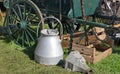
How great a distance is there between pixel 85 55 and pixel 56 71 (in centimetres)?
76

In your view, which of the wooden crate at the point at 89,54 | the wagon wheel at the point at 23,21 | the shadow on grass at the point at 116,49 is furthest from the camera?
the shadow on grass at the point at 116,49

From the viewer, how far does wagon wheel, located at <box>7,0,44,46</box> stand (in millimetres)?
6680

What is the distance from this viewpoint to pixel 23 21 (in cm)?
670

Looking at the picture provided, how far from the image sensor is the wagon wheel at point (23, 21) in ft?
21.9

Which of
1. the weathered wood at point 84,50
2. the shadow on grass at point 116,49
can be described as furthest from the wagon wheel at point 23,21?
the shadow on grass at point 116,49

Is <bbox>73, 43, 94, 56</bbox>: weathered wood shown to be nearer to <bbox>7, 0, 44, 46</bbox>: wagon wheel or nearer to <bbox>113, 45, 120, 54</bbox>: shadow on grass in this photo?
<bbox>7, 0, 44, 46</bbox>: wagon wheel

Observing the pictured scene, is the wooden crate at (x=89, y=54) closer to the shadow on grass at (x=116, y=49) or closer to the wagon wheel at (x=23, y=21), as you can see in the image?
the shadow on grass at (x=116, y=49)

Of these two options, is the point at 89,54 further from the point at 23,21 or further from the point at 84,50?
the point at 23,21

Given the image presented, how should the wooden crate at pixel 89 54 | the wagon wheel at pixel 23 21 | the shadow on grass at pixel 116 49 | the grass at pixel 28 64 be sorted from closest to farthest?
the grass at pixel 28 64
the wooden crate at pixel 89 54
the wagon wheel at pixel 23 21
the shadow on grass at pixel 116 49

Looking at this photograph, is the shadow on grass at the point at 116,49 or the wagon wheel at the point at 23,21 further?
the shadow on grass at the point at 116,49

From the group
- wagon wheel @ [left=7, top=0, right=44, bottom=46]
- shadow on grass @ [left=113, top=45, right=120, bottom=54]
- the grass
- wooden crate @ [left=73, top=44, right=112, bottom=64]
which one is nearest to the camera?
the grass

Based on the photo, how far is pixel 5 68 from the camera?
5.86 metres

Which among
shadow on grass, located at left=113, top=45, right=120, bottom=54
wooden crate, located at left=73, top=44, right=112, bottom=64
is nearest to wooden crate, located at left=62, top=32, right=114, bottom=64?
wooden crate, located at left=73, top=44, right=112, bottom=64

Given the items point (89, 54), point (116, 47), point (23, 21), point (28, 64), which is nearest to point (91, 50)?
point (89, 54)
